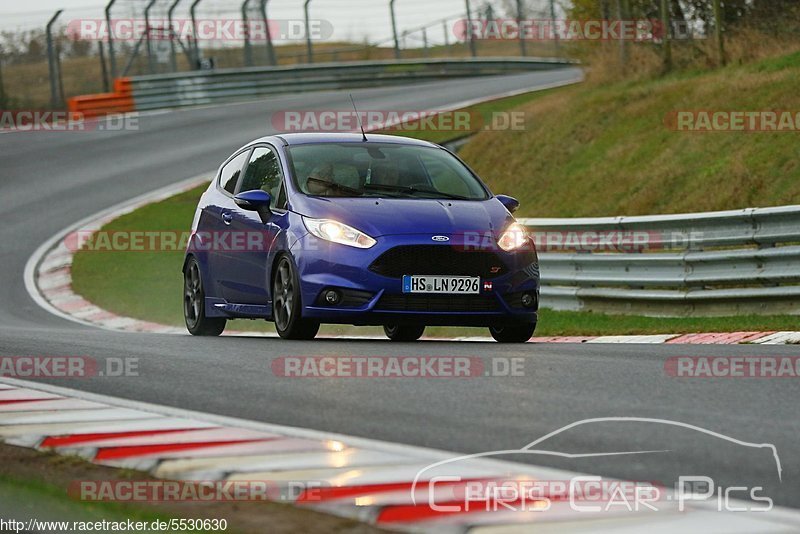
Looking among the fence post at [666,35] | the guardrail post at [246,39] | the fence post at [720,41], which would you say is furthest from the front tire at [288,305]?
the guardrail post at [246,39]

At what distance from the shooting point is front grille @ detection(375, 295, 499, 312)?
997 centimetres

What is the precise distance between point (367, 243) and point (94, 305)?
29.0 feet

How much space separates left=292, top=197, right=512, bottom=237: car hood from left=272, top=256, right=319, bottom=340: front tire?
1.45ft

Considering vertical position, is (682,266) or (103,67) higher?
(103,67)

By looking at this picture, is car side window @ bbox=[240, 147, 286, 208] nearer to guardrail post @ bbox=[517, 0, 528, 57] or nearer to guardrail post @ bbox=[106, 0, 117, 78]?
guardrail post @ bbox=[106, 0, 117, 78]

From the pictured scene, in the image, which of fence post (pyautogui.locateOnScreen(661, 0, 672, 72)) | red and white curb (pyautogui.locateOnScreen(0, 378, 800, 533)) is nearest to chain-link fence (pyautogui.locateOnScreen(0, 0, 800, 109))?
fence post (pyautogui.locateOnScreen(661, 0, 672, 72))

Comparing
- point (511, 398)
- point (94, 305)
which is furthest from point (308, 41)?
point (511, 398)

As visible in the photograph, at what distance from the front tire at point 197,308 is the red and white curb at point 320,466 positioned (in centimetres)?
551

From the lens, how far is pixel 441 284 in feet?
32.9

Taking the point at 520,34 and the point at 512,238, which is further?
the point at 520,34

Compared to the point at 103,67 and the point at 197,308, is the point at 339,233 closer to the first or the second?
the point at 197,308

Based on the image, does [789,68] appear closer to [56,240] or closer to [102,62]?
[56,240]

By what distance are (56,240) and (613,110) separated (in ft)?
28.7

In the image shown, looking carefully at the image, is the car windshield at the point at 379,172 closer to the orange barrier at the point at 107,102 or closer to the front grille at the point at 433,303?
the front grille at the point at 433,303
